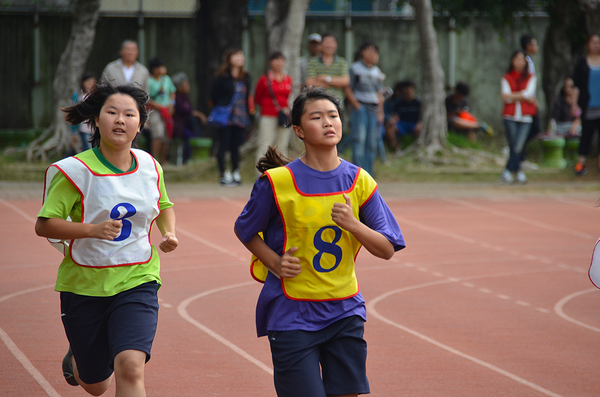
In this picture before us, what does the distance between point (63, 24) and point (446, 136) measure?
8.93 m

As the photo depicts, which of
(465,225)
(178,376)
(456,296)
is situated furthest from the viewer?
(465,225)

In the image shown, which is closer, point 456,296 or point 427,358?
point 427,358

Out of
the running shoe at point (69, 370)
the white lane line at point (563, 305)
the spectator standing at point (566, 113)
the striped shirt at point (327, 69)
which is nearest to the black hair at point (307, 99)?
the running shoe at point (69, 370)

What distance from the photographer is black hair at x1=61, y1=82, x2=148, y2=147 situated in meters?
3.61

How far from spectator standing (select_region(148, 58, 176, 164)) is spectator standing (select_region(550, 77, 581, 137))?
7.17 metres

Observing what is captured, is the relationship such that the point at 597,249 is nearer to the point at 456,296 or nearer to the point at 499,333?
the point at 499,333

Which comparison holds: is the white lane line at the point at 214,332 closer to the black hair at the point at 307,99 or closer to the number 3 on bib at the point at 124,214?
the number 3 on bib at the point at 124,214

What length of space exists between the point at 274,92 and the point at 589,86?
179 inches

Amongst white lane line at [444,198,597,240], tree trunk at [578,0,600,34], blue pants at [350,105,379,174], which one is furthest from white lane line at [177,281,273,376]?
tree trunk at [578,0,600,34]

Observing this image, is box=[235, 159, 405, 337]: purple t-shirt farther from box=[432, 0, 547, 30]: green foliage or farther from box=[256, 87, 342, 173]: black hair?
box=[432, 0, 547, 30]: green foliage

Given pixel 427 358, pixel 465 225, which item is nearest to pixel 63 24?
pixel 465 225

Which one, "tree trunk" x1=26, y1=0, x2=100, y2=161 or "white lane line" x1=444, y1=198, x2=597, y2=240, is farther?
"tree trunk" x1=26, y1=0, x2=100, y2=161

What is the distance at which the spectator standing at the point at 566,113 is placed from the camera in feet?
51.9

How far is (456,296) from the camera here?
20.7 ft
